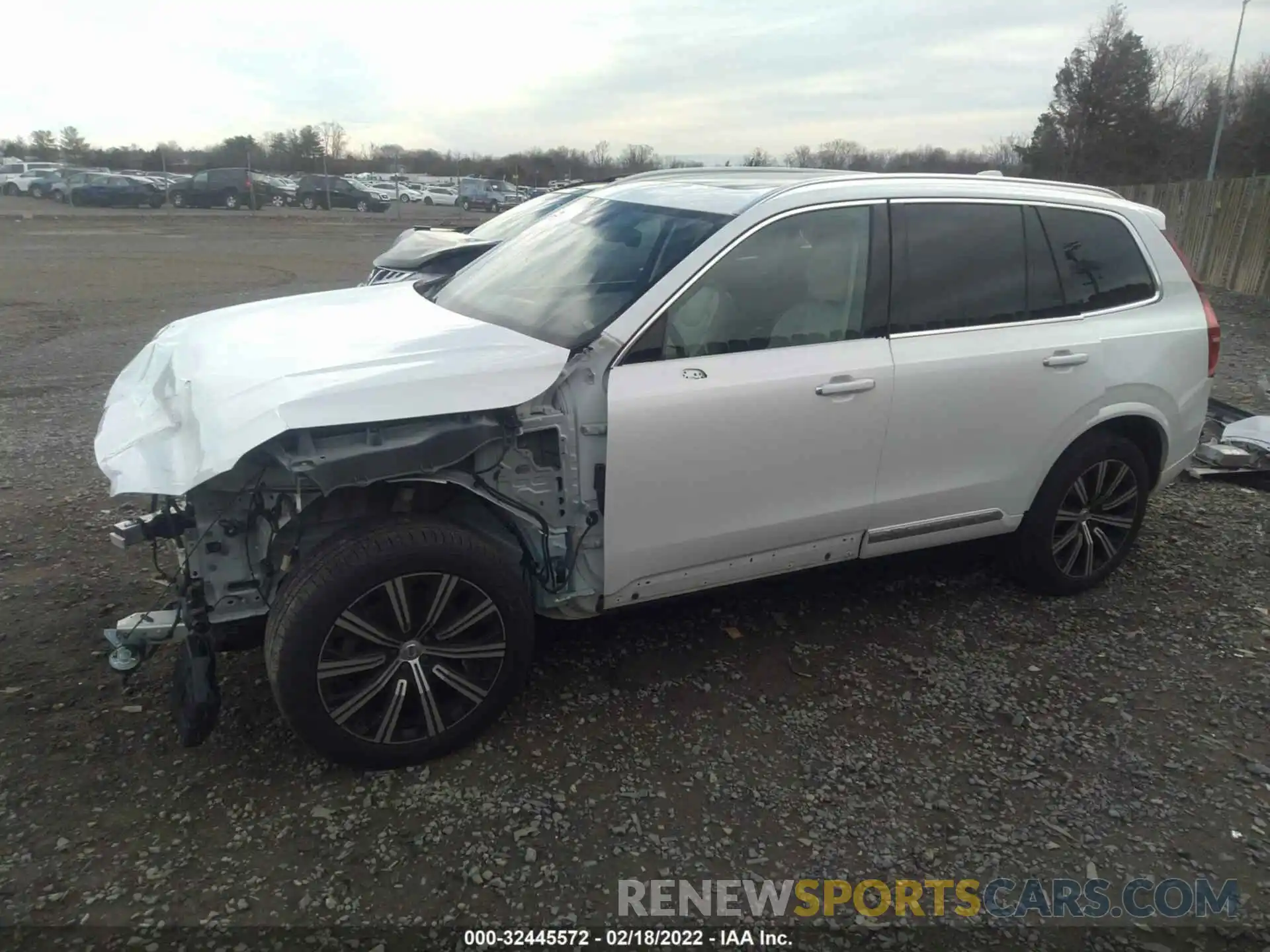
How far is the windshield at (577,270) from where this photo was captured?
11.0 ft

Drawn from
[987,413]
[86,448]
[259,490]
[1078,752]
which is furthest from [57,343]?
[1078,752]

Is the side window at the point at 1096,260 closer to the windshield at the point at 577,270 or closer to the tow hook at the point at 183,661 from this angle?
the windshield at the point at 577,270

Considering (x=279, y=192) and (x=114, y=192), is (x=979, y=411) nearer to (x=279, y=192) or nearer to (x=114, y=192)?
(x=114, y=192)

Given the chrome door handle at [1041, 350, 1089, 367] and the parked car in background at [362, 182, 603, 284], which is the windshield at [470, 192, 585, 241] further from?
the chrome door handle at [1041, 350, 1089, 367]

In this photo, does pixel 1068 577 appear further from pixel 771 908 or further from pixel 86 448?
pixel 86 448

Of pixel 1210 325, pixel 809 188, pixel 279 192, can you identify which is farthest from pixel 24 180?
pixel 1210 325

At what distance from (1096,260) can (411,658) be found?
3.59 m

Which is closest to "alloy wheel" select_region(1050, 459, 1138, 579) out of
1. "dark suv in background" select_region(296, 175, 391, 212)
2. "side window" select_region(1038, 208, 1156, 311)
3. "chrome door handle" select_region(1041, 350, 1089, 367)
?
"chrome door handle" select_region(1041, 350, 1089, 367)

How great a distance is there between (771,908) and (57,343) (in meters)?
10.4

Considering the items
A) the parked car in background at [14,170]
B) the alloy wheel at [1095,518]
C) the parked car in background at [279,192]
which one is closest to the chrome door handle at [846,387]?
the alloy wheel at [1095,518]

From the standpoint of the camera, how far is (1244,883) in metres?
2.71

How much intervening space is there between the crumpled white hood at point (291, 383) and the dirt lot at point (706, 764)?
42.0 inches

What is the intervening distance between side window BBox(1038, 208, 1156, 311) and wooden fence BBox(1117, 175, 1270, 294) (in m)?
12.6

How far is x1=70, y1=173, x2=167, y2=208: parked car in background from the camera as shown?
35.6 metres
